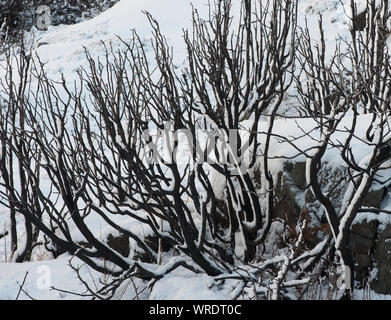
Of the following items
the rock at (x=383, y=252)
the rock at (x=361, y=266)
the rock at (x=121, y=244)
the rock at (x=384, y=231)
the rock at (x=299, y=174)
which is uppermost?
the rock at (x=299, y=174)

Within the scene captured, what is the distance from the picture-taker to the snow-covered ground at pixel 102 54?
9.96 ft

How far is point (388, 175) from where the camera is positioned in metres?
3.20

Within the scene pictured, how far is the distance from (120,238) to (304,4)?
9916 millimetres

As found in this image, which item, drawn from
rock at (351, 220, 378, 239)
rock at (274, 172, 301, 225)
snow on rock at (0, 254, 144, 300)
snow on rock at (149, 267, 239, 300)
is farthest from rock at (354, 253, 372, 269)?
snow on rock at (0, 254, 144, 300)

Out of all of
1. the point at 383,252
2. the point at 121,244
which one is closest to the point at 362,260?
the point at 383,252

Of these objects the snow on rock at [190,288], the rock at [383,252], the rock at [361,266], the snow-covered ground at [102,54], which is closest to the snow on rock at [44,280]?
the snow-covered ground at [102,54]

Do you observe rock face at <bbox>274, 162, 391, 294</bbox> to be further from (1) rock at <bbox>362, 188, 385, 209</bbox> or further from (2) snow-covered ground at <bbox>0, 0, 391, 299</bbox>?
(2) snow-covered ground at <bbox>0, 0, 391, 299</bbox>

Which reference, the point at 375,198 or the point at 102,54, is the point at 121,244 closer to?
the point at 375,198

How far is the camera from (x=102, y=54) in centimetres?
1203

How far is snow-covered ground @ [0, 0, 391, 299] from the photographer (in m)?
3.04

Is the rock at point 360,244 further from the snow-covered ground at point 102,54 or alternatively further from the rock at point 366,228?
the snow-covered ground at point 102,54
